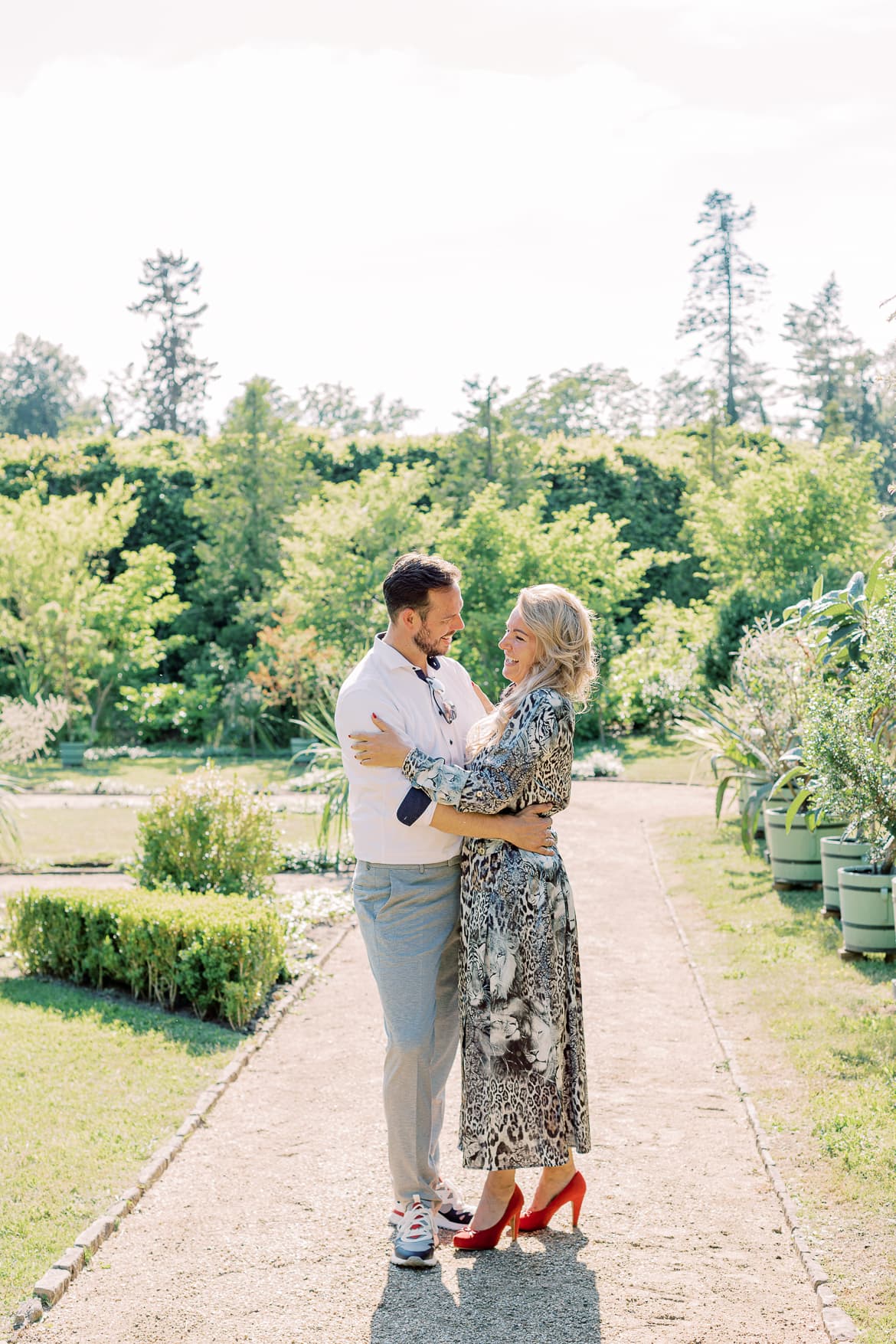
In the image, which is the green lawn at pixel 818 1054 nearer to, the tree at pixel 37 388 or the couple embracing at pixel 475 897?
the couple embracing at pixel 475 897

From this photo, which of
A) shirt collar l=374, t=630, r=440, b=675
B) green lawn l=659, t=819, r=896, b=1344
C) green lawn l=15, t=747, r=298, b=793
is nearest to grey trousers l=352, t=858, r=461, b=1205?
shirt collar l=374, t=630, r=440, b=675

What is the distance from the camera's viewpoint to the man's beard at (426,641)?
3119mm

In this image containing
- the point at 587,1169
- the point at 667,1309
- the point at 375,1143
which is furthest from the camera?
the point at 375,1143

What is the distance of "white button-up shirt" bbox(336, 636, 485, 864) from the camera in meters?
3.03

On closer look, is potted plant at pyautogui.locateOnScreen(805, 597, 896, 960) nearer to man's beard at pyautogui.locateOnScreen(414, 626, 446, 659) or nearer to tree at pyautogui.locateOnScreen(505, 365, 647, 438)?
man's beard at pyautogui.locateOnScreen(414, 626, 446, 659)

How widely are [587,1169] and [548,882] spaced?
114 cm

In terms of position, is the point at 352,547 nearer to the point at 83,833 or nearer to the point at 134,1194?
the point at 83,833

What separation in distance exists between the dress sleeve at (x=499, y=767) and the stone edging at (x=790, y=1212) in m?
1.33

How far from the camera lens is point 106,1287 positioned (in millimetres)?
2982

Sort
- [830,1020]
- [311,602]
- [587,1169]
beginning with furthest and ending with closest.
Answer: [311,602] → [830,1020] → [587,1169]

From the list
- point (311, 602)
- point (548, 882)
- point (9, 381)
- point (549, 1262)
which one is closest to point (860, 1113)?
point (549, 1262)

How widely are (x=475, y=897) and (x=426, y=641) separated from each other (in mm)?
649

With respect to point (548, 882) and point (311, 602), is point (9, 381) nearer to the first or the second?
point (311, 602)

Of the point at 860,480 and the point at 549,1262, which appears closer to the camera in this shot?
the point at 549,1262
